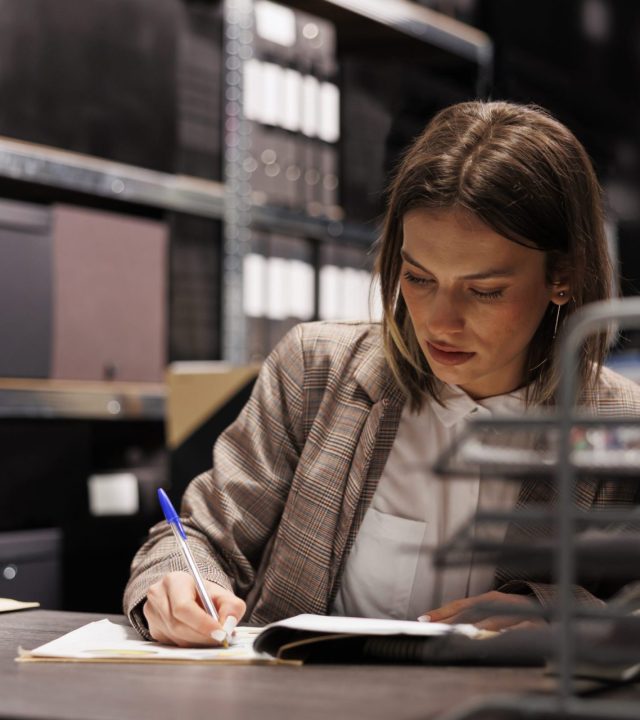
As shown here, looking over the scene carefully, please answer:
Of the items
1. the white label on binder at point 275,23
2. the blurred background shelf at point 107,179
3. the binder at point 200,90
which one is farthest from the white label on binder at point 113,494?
the white label on binder at point 275,23

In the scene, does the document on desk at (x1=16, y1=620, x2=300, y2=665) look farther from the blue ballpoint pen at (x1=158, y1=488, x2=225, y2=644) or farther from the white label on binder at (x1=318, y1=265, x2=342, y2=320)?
the white label on binder at (x1=318, y1=265, x2=342, y2=320)

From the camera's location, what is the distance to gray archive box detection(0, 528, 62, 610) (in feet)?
6.93

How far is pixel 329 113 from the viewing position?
2846mm

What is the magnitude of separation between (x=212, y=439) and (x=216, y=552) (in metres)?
0.83

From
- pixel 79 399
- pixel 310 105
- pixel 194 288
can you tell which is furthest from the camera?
pixel 310 105

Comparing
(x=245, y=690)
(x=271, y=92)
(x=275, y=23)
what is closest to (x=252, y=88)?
(x=271, y=92)

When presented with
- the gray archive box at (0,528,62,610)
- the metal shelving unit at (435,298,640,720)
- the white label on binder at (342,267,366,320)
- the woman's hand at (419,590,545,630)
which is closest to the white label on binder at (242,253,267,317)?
the white label on binder at (342,267,366,320)

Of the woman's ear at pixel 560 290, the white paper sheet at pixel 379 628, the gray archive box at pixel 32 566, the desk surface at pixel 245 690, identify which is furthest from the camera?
the gray archive box at pixel 32 566

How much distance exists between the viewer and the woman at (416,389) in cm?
110

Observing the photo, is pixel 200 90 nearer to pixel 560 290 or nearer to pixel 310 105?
pixel 310 105

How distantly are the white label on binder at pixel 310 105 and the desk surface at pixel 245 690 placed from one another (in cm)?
208

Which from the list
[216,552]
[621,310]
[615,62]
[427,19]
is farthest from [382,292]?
[615,62]

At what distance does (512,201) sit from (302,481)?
0.38 metres

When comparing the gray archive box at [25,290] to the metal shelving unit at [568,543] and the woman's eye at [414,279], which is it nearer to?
the woman's eye at [414,279]
